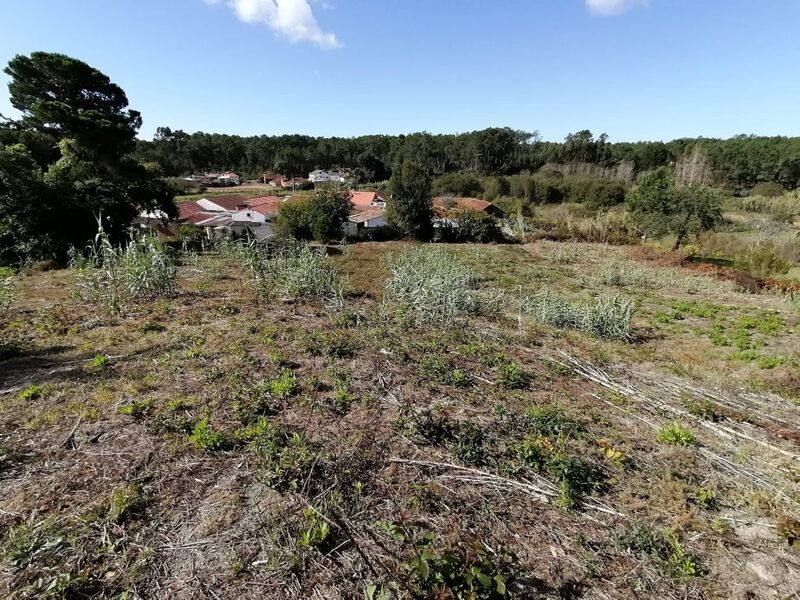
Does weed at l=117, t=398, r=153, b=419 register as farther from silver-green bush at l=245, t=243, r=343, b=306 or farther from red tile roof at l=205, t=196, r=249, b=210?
red tile roof at l=205, t=196, r=249, b=210

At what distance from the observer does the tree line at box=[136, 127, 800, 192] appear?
1812 inches

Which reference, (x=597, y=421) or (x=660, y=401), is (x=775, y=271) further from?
(x=597, y=421)

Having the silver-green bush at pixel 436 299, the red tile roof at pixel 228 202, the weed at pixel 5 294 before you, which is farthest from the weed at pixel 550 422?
the red tile roof at pixel 228 202

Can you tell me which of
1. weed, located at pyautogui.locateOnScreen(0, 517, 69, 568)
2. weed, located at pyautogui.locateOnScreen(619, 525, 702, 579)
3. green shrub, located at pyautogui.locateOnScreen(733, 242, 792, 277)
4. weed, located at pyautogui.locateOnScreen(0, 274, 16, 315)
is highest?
weed, located at pyautogui.locateOnScreen(0, 274, 16, 315)

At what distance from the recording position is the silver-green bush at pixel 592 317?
22.3 ft

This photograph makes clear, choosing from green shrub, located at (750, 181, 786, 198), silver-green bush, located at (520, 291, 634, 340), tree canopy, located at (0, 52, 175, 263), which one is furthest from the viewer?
green shrub, located at (750, 181, 786, 198)

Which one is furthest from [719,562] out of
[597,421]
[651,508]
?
[597,421]

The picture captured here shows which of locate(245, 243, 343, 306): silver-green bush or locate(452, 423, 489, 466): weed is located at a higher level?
locate(245, 243, 343, 306): silver-green bush

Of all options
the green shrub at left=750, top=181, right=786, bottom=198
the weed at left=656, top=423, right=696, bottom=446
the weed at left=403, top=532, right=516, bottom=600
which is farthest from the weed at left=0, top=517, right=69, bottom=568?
the green shrub at left=750, top=181, right=786, bottom=198

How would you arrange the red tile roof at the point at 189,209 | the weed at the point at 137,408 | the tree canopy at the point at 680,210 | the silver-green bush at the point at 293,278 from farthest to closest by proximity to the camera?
the red tile roof at the point at 189,209 → the tree canopy at the point at 680,210 → the silver-green bush at the point at 293,278 → the weed at the point at 137,408

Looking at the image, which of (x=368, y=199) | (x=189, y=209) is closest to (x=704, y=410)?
(x=368, y=199)

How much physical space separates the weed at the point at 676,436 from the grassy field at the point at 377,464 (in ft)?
0.06

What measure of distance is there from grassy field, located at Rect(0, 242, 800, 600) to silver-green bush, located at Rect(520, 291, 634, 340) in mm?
1000

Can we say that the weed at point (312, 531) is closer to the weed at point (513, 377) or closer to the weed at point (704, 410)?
the weed at point (513, 377)
